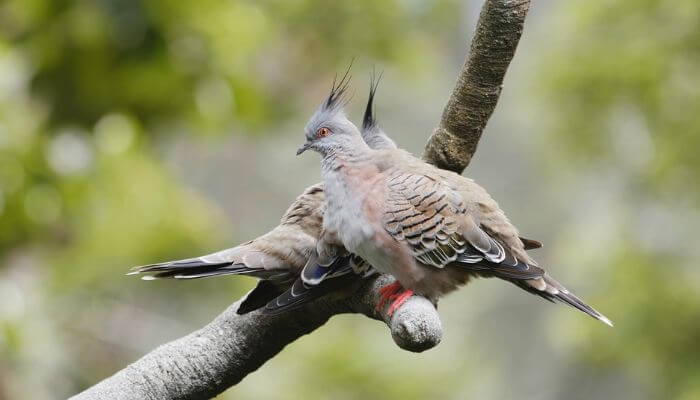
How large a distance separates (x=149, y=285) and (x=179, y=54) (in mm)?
1716

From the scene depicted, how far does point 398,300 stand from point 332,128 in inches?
23.0

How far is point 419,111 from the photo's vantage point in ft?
25.9

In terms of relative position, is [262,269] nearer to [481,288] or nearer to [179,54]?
[179,54]

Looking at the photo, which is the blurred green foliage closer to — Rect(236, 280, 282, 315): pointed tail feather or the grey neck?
the grey neck

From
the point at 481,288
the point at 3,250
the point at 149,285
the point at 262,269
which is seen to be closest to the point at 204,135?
the point at 3,250

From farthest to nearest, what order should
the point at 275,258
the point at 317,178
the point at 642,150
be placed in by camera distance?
the point at 317,178, the point at 642,150, the point at 275,258

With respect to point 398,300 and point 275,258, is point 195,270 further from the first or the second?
point 398,300

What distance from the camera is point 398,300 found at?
1.61m

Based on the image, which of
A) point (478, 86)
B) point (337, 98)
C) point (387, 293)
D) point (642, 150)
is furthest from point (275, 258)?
point (642, 150)

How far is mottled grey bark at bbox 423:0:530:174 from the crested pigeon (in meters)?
0.20

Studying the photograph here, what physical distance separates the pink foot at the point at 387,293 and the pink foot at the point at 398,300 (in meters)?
0.01

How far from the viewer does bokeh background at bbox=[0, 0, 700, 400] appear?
320cm

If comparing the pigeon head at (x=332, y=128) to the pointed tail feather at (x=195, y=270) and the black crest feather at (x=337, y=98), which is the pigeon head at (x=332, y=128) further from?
the pointed tail feather at (x=195, y=270)

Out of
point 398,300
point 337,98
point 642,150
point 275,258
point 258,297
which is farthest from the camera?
point 642,150
